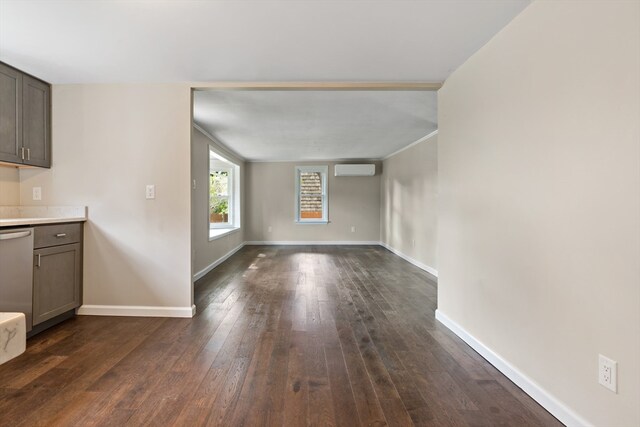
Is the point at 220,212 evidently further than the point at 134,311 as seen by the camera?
Yes

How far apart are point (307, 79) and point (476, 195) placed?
1.65 meters

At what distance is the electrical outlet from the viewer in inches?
48.9

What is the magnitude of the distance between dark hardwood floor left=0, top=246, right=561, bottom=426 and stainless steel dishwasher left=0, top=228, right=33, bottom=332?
0.32 meters

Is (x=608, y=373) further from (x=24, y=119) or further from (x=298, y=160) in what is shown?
(x=298, y=160)

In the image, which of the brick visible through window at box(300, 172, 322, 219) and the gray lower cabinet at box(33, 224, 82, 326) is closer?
the gray lower cabinet at box(33, 224, 82, 326)

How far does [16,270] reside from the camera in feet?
7.19

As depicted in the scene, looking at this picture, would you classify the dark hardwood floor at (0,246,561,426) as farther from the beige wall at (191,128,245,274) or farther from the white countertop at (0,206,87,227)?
the beige wall at (191,128,245,274)

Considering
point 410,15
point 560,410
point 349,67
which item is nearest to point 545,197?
point 560,410

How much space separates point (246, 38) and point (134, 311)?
249 cm

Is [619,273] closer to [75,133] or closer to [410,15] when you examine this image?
[410,15]

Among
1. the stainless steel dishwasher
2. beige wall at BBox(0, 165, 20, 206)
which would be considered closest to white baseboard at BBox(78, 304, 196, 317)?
the stainless steel dishwasher

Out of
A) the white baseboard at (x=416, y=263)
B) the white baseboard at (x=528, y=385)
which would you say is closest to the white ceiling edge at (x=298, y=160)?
the white baseboard at (x=416, y=263)

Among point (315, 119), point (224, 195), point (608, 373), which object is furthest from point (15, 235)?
point (224, 195)

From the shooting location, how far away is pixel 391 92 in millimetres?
2998
